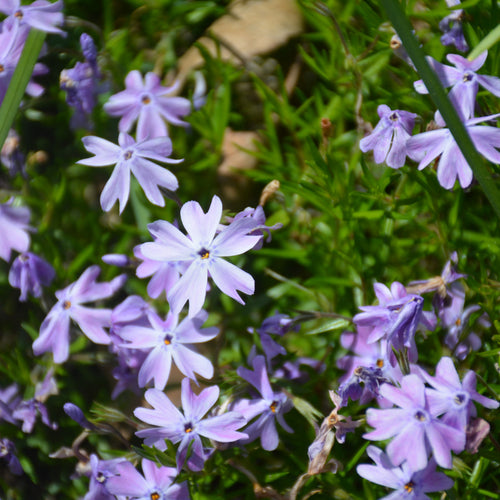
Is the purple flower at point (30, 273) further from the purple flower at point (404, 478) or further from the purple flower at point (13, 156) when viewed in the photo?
the purple flower at point (404, 478)

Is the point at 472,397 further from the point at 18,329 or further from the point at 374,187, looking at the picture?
the point at 18,329

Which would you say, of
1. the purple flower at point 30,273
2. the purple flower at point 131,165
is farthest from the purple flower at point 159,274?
the purple flower at point 30,273

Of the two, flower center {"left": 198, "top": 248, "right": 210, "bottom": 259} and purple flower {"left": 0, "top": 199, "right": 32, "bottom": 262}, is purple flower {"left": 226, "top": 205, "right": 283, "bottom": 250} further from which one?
purple flower {"left": 0, "top": 199, "right": 32, "bottom": 262}

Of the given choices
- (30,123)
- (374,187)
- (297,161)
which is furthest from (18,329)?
(374,187)

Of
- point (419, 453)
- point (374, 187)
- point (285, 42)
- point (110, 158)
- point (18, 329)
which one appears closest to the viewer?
point (419, 453)

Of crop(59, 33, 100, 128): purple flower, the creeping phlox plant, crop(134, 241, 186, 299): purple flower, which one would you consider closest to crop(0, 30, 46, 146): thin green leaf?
the creeping phlox plant
